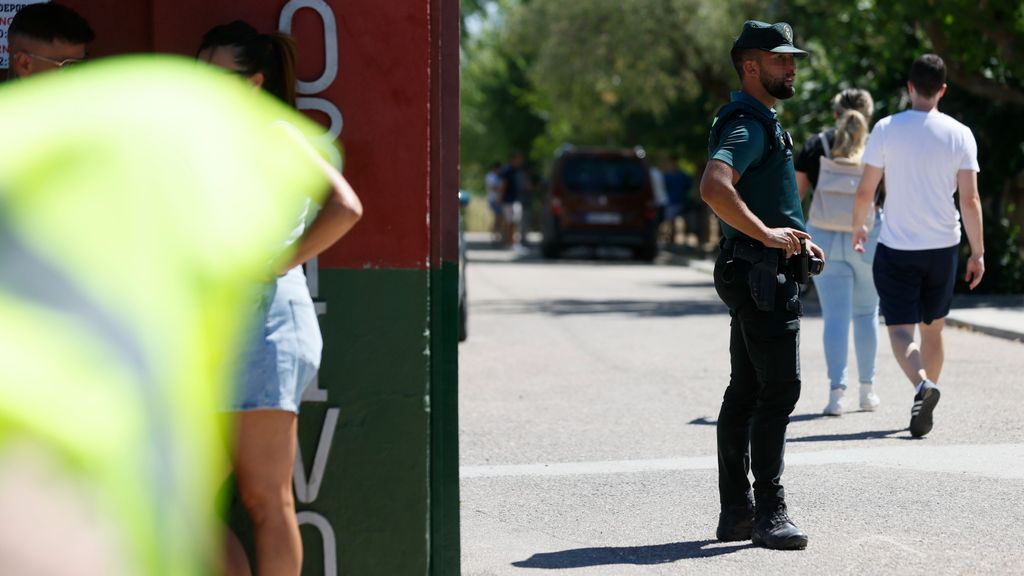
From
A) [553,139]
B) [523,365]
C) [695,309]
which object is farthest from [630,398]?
[553,139]

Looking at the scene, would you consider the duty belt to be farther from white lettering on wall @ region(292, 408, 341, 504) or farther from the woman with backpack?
the woman with backpack

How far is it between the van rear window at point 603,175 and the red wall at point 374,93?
24.9 m

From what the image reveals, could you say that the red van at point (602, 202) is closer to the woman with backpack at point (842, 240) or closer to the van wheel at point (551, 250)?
the van wheel at point (551, 250)

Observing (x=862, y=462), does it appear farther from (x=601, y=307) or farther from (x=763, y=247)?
(x=601, y=307)

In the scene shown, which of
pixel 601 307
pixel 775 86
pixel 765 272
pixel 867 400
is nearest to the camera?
pixel 765 272

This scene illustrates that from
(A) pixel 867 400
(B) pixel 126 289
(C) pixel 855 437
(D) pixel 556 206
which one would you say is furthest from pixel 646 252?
(B) pixel 126 289

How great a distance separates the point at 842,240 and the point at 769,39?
11.4 ft

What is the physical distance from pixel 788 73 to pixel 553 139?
46543 mm

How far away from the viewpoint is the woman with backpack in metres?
8.67

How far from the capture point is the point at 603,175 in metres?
29.2

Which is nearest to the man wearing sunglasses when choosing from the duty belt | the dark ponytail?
the dark ponytail

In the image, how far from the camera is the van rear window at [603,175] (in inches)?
1144

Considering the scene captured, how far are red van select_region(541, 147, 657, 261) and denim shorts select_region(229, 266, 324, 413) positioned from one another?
83.7 ft

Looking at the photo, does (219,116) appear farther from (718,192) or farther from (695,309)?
(695,309)
